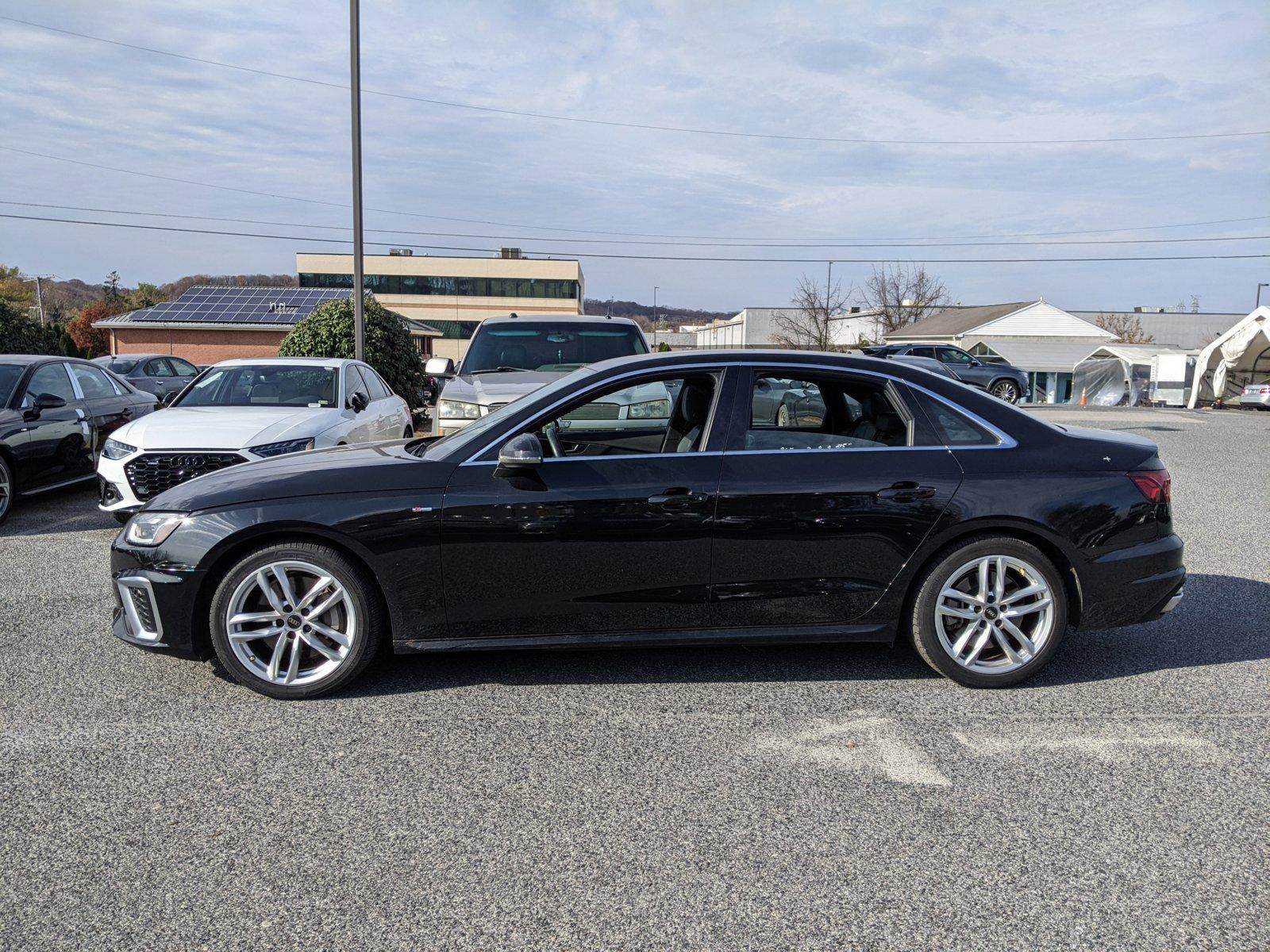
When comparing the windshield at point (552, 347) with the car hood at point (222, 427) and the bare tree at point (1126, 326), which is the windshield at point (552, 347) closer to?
the car hood at point (222, 427)

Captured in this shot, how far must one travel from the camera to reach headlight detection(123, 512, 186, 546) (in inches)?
170

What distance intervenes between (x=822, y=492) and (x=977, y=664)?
1.13 metres

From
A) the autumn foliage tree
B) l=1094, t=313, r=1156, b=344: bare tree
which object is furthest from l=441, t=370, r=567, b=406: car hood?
l=1094, t=313, r=1156, b=344: bare tree

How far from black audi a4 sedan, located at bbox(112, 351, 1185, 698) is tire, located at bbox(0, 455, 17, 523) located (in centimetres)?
537

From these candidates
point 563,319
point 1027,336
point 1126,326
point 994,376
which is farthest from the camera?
point 1126,326

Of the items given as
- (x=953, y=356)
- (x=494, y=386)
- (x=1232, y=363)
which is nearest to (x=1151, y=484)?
(x=494, y=386)

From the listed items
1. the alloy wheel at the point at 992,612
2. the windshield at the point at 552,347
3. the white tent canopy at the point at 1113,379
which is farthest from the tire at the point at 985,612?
the white tent canopy at the point at 1113,379

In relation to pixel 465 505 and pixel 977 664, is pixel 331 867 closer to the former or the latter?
pixel 465 505

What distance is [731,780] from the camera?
3543mm

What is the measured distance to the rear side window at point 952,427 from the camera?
458cm

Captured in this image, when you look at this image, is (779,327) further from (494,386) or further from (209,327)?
(494,386)

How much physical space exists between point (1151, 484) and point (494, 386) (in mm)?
6029

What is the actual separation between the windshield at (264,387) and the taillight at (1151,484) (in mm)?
7182

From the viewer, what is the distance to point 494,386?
30.0 feet
